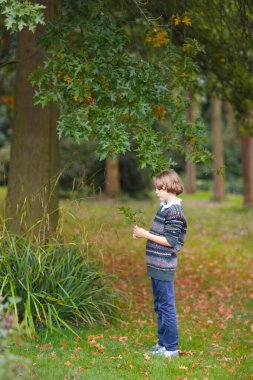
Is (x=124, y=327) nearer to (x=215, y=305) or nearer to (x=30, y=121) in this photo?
(x=215, y=305)

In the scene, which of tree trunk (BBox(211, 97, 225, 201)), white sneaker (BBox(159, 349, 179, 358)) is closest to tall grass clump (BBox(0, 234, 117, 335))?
white sneaker (BBox(159, 349, 179, 358))

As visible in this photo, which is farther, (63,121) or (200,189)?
(200,189)

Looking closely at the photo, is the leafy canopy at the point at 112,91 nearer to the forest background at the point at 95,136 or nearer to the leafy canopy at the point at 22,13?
the forest background at the point at 95,136

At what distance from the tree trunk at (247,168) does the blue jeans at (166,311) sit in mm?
14548

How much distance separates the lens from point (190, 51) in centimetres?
667

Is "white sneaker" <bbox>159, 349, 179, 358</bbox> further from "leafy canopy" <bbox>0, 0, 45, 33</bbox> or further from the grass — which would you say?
"leafy canopy" <bbox>0, 0, 45, 33</bbox>

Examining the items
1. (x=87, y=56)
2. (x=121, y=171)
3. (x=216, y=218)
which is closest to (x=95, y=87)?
(x=87, y=56)

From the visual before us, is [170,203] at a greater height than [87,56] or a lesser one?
lesser

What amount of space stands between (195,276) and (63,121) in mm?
5319

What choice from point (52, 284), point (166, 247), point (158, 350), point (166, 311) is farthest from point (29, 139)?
point (158, 350)

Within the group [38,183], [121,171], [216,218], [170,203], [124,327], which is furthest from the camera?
[121,171]

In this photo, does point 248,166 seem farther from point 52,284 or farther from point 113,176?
point 52,284

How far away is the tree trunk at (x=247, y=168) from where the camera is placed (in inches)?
772

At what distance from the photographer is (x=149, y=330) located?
6.54 metres
